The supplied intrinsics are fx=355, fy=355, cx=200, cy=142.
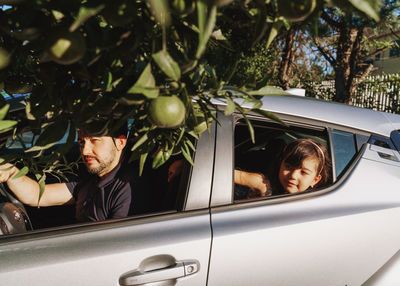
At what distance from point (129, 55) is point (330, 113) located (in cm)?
155

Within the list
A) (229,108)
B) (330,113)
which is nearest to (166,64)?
(229,108)

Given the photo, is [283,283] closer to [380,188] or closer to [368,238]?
[368,238]

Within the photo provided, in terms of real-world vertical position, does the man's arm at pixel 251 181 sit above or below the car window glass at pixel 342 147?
below

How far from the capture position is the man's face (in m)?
2.08

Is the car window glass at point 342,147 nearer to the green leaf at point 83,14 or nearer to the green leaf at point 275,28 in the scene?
the green leaf at point 275,28

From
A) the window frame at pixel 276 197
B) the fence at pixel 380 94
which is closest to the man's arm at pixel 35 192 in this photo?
the window frame at pixel 276 197

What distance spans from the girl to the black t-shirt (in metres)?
0.62

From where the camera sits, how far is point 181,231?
1491mm

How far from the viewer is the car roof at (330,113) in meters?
1.84

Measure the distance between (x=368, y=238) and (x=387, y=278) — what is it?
0.24 m

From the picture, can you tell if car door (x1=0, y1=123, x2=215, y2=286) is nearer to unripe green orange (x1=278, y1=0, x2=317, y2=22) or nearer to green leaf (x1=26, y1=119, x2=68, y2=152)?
green leaf (x1=26, y1=119, x2=68, y2=152)

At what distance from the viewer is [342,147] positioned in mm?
1908

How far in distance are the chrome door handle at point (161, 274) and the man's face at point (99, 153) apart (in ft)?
2.89

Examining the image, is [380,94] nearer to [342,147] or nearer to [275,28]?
[342,147]
